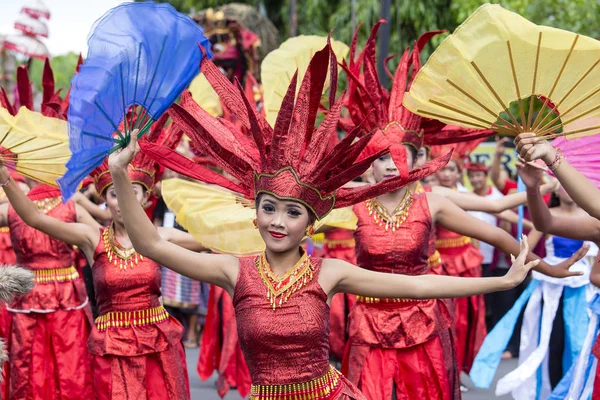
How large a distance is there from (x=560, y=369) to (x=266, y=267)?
3864 mm

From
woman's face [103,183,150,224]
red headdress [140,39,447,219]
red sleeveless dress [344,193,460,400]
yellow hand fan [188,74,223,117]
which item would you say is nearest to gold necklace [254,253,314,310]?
red headdress [140,39,447,219]

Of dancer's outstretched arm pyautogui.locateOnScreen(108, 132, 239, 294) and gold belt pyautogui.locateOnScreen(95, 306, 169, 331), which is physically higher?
dancer's outstretched arm pyautogui.locateOnScreen(108, 132, 239, 294)

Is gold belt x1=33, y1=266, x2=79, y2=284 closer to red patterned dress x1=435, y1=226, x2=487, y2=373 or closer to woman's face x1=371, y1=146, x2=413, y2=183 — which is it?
woman's face x1=371, y1=146, x2=413, y2=183

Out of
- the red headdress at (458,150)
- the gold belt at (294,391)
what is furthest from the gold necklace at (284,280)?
the red headdress at (458,150)

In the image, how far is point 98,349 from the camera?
534 centimetres

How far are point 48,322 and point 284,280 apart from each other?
10.0 ft

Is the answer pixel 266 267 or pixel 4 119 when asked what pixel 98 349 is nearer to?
pixel 4 119

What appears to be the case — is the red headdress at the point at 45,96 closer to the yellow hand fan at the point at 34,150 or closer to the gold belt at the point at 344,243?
the yellow hand fan at the point at 34,150

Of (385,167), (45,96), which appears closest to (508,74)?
(385,167)

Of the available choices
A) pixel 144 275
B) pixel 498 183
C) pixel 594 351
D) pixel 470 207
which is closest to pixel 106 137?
pixel 144 275

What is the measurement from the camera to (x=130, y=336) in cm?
533

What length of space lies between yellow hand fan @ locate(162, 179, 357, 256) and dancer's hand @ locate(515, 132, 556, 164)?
4.47 feet

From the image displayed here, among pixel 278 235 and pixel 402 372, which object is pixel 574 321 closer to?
pixel 402 372

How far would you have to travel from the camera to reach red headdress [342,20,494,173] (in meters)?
5.58
